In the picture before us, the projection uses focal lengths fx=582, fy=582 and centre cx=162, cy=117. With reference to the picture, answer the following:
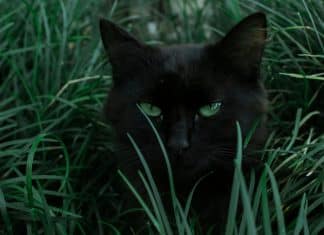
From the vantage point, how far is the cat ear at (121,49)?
2111 millimetres

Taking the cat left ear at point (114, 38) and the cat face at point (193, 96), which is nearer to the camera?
the cat face at point (193, 96)

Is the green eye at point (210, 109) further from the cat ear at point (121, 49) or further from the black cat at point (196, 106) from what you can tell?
the cat ear at point (121, 49)

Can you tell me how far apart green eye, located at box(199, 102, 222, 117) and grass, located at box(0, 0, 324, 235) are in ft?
0.86

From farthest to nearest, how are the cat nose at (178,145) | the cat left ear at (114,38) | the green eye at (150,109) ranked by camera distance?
the cat left ear at (114,38) → the green eye at (150,109) → the cat nose at (178,145)

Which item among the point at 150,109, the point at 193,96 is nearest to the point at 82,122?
the point at 150,109

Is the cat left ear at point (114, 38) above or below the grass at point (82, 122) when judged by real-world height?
above

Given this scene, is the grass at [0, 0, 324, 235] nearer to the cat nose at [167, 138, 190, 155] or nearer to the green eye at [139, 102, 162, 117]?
the cat nose at [167, 138, 190, 155]

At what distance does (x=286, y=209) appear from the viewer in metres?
1.88

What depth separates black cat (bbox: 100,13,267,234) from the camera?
1904 millimetres

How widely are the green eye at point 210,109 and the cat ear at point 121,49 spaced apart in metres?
0.33

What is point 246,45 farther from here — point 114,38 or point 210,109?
point 114,38

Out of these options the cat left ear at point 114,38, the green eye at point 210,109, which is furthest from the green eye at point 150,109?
the cat left ear at point 114,38

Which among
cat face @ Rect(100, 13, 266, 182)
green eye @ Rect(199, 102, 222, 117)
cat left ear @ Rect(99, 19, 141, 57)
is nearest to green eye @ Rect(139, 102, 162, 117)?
cat face @ Rect(100, 13, 266, 182)

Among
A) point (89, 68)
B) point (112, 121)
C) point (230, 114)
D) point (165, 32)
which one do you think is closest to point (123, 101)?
point (112, 121)
